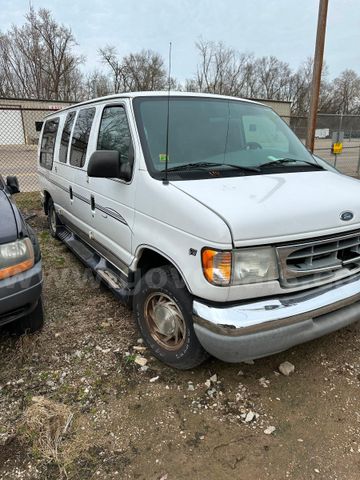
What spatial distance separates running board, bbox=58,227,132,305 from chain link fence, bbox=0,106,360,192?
4.10m

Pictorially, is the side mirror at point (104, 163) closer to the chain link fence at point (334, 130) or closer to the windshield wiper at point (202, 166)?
the windshield wiper at point (202, 166)

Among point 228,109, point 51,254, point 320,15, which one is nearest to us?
point 228,109

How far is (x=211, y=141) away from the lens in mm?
3184

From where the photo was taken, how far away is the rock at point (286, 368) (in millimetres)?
2908

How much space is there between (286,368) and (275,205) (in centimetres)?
139

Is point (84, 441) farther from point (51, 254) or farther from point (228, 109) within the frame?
point (51, 254)

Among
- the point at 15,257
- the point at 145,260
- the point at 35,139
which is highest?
the point at 35,139

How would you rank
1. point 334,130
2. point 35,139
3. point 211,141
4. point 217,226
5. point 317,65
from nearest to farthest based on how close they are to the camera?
point 217,226
point 211,141
point 317,65
point 334,130
point 35,139

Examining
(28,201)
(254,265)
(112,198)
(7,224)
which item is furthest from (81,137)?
(28,201)

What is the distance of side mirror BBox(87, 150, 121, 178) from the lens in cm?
289

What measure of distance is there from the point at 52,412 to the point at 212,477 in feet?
3.73

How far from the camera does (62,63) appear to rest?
50188 mm

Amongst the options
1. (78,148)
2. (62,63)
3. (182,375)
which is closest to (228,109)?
(78,148)

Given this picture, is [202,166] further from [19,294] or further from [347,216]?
[19,294]
